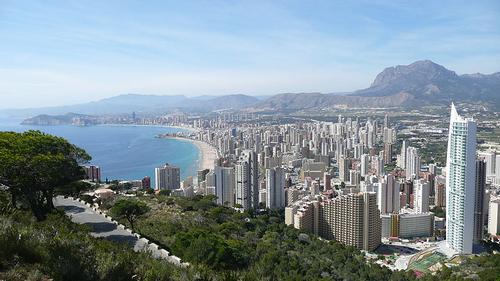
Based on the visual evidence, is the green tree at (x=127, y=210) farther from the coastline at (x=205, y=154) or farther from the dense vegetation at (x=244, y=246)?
the coastline at (x=205, y=154)

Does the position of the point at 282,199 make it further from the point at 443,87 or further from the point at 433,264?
the point at 443,87

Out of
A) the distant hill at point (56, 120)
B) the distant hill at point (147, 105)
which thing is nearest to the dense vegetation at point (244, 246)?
the distant hill at point (56, 120)

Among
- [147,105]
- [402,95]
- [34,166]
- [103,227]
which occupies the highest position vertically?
[402,95]

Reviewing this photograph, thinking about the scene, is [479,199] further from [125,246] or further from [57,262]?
[57,262]

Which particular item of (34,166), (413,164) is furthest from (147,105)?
(34,166)

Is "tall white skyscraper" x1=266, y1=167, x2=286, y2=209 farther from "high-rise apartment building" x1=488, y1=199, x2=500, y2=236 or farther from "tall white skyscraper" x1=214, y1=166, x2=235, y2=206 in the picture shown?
"high-rise apartment building" x1=488, y1=199, x2=500, y2=236

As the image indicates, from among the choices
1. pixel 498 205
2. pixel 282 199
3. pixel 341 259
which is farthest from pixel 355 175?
Result: pixel 341 259
